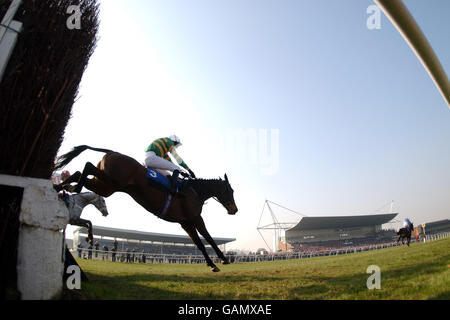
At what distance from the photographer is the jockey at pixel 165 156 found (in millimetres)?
5922

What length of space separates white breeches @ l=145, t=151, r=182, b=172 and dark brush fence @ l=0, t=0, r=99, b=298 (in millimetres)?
2390

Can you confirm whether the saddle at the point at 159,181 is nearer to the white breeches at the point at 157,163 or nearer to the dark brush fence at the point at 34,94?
the white breeches at the point at 157,163

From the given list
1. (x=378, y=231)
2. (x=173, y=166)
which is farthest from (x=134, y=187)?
(x=378, y=231)

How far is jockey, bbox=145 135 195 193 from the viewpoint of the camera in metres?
5.92

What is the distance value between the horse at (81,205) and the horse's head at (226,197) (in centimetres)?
418

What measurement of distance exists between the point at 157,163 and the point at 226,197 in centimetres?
198

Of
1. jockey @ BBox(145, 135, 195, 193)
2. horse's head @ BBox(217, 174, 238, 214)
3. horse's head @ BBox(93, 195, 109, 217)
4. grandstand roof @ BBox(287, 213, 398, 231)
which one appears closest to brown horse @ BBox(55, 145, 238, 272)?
jockey @ BBox(145, 135, 195, 193)

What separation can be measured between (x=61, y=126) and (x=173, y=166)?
276 cm

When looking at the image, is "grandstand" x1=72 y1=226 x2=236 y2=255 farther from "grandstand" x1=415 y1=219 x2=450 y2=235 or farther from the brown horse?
"grandstand" x1=415 y1=219 x2=450 y2=235

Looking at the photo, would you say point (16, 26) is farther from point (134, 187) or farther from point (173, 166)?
point (173, 166)

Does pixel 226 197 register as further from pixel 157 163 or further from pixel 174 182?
pixel 157 163

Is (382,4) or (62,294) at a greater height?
(382,4)

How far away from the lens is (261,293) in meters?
4.12
